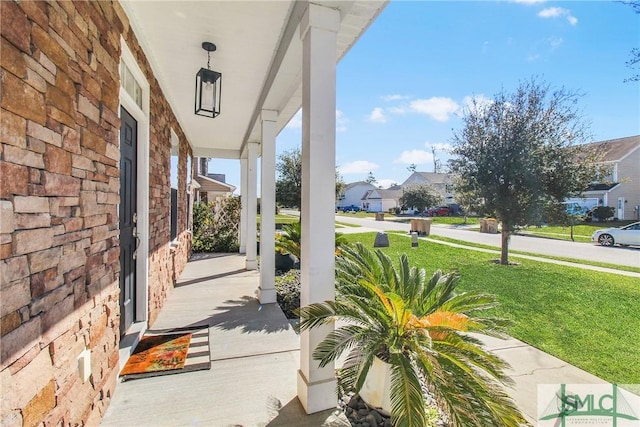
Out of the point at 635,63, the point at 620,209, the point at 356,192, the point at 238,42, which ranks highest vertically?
the point at 356,192

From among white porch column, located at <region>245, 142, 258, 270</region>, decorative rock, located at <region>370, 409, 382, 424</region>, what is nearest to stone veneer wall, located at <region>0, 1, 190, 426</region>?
decorative rock, located at <region>370, 409, 382, 424</region>

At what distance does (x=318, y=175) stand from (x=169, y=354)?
252 cm

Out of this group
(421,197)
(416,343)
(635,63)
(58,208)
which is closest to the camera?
(58,208)

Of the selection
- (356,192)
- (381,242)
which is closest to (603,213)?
(381,242)

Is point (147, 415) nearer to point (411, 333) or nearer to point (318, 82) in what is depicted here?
point (411, 333)

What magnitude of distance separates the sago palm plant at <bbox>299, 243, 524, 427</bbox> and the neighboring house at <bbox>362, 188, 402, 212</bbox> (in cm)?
4428

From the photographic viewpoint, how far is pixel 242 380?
286 centimetres

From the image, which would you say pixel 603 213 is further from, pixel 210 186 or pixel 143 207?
pixel 143 207

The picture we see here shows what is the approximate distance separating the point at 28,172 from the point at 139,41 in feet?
8.14

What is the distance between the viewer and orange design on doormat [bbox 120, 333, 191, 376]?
3.00m

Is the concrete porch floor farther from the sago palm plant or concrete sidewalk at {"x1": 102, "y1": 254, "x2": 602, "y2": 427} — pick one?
the sago palm plant

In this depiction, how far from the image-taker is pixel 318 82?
2457 mm

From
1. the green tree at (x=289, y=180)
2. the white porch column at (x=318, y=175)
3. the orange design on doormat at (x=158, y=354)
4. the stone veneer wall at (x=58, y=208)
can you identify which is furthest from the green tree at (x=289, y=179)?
the stone veneer wall at (x=58, y=208)

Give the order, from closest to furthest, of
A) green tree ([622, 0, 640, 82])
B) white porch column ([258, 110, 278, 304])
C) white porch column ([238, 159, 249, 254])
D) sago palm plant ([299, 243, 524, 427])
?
→ sago palm plant ([299, 243, 524, 427])
green tree ([622, 0, 640, 82])
white porch column ([258, 110, 278, 304])
white porch column ([238, 159, 249, 254])
